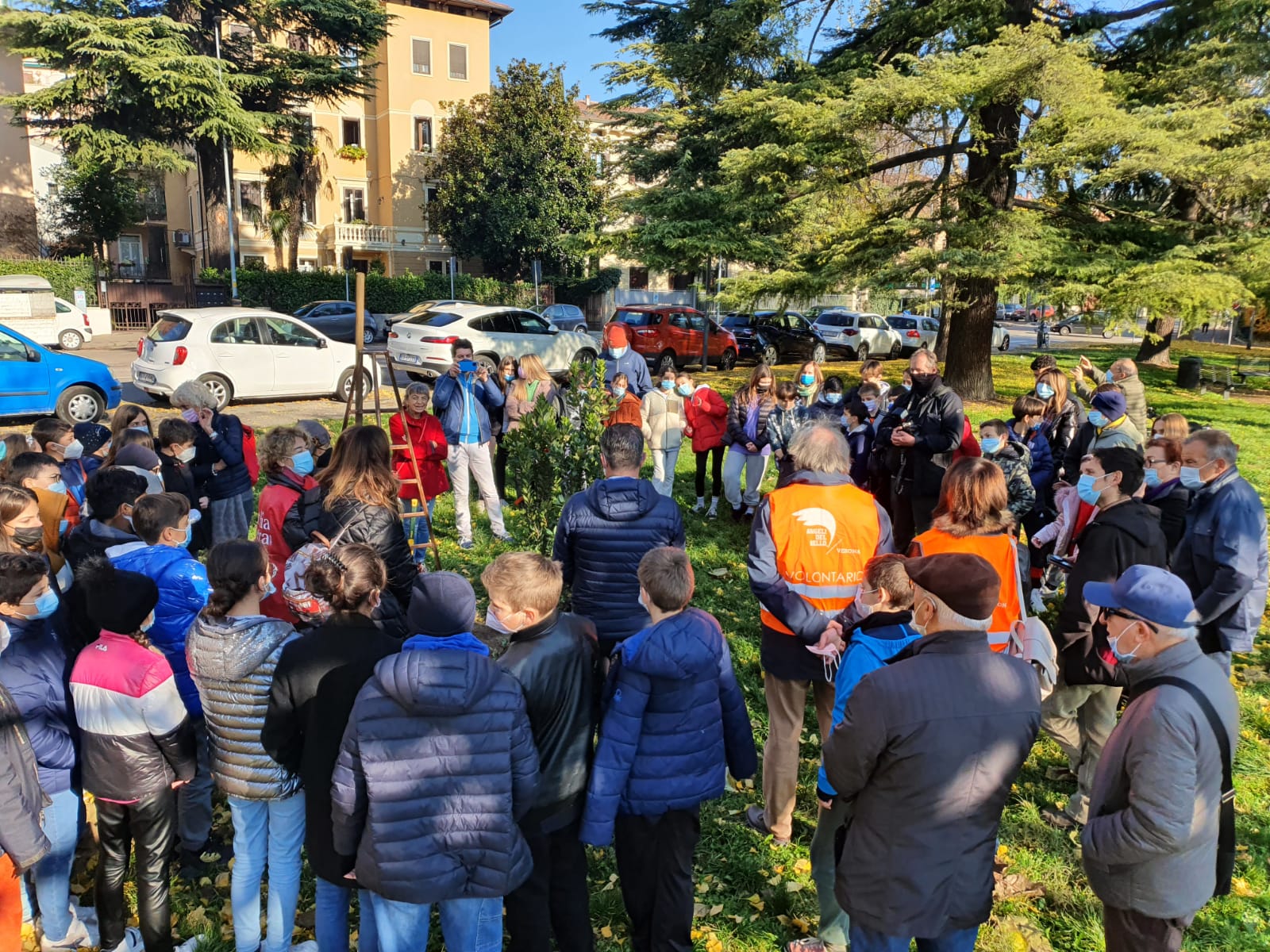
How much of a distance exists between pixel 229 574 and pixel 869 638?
2299 millimetres

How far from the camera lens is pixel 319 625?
9.74 ft

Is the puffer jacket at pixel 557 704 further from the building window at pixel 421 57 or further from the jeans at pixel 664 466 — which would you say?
the building window at pixel 421 57

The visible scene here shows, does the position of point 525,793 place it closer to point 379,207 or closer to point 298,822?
point 298,822

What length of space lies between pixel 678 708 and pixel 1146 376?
22.7 m

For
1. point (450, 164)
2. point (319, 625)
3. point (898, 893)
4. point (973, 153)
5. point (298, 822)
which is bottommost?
point (298, 822)

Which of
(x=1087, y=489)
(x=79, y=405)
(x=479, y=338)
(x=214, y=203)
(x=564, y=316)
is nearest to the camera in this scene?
(x=1087, y=489)

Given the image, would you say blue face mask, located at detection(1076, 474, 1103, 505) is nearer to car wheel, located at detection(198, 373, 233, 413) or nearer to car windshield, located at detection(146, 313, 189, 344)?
car wheel, located at detection(198, 373, 233, 413)

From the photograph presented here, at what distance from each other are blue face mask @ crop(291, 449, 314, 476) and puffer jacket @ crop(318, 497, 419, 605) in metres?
0.78

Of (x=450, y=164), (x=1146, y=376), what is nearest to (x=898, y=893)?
(x=1146, y=376)

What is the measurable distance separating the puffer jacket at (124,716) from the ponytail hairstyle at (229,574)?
0.86 ft

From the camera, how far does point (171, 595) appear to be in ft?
11.8

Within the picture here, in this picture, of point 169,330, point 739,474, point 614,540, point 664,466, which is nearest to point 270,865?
point 614,540

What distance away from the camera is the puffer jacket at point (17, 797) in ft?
8.62

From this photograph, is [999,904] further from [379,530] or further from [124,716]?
[124,716]
